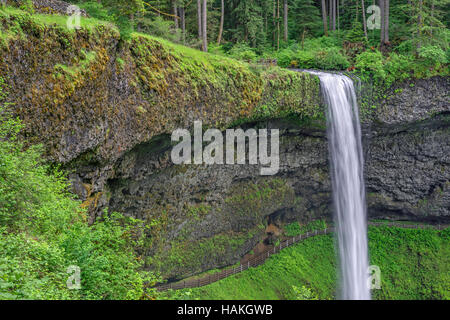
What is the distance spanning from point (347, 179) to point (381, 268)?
752cm

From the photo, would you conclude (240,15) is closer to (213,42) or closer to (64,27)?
(213,42)

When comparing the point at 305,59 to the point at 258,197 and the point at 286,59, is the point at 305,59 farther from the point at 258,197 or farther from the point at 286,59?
the point at 258,197

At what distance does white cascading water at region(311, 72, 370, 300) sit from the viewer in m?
20.0

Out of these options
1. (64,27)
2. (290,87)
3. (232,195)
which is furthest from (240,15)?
(64,27)

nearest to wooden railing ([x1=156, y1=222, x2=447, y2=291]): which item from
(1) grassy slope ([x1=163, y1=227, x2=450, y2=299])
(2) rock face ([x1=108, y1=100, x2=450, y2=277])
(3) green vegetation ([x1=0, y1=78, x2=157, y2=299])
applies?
(1) grassy slope ([x1=163, y1=227, x2=450, y2=299])

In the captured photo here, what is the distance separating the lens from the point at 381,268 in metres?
23.5

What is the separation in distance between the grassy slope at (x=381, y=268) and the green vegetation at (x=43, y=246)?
13032 millimetres

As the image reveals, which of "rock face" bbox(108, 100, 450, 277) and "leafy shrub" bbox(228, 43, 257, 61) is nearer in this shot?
"rock face" bbox(108, 100, 450, 277)

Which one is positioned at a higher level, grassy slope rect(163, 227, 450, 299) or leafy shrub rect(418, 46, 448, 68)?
leafy shrub rect(418, 46, 448, 68)

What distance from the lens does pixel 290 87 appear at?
18.4 meters

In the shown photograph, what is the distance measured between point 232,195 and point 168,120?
8.72 meters

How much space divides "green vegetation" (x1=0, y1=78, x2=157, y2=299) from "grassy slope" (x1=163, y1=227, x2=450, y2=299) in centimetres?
1303

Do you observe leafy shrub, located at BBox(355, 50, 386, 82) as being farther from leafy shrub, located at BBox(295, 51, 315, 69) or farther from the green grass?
the green grass

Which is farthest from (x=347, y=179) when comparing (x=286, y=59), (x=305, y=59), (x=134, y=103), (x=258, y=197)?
(x=134, y=103)
